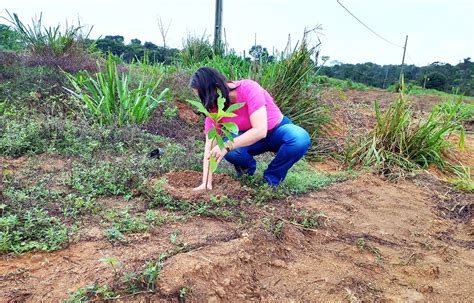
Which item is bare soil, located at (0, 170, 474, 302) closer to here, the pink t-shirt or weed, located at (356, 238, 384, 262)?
weed, located at (356, 238, 384, 262)

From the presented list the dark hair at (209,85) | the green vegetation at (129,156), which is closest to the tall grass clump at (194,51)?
the green vegetation at (129,156)

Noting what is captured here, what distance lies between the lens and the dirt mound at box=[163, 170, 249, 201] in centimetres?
239

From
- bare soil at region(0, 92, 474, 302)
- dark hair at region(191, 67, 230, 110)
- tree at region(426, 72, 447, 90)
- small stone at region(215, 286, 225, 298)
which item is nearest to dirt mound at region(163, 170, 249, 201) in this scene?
bare soil at region(0, 92, 474, 302)

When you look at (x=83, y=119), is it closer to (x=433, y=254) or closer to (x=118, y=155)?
(x=118, y=155)

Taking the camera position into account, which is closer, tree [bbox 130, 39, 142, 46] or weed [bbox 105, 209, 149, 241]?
weed [bbox 105, 209, 149, 241]

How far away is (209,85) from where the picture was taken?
2.35 meters

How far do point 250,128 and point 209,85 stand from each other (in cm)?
49

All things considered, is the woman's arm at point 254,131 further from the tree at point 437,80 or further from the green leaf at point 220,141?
the tree at point 437,80

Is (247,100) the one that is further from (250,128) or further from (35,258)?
(35,258)

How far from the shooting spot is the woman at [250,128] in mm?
2373

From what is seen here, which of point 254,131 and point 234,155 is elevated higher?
point 254,131

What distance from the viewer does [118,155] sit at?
10.2ft

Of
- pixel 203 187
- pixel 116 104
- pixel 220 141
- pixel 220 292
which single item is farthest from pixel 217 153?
pixel 116 104

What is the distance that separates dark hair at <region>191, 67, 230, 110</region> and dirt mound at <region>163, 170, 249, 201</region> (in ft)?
1.69
